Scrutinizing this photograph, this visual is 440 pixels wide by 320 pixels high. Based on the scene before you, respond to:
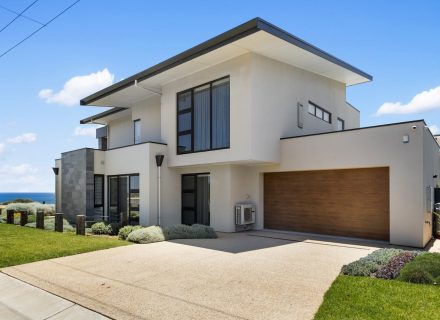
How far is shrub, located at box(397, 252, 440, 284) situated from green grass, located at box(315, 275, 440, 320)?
299mm

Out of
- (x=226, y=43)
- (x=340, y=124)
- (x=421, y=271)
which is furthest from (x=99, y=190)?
(x=421, y=271)

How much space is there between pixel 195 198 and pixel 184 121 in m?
3.32

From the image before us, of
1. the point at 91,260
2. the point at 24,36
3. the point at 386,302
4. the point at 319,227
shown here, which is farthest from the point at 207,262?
the point at 24,36

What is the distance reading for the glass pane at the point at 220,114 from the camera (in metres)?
12.3

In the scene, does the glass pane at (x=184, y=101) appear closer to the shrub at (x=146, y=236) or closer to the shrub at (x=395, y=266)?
the shrub at (x=146, y=236)

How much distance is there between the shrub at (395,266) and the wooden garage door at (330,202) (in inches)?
128

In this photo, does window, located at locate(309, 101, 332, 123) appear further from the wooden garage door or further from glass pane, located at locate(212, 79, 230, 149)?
glass pane, located at locate(212, 79, 230, 149)

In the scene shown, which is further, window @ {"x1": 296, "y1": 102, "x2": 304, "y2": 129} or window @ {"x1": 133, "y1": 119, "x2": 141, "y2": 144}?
window @ {"x1": 133, "y1": 119, "x2": 141, "y2": 144}

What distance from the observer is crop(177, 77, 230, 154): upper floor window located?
12469mm

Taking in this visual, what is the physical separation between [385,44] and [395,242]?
6478 millimetres

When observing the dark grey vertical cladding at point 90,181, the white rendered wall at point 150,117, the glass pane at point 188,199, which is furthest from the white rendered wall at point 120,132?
the glass pane at point 188,199

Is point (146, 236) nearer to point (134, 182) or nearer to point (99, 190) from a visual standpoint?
point (134, 182)

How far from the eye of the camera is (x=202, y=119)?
1330 cm

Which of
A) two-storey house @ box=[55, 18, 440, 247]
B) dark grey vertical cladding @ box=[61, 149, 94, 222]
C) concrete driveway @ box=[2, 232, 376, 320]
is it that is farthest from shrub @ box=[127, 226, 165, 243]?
dark grey vertical cladding @ box=[61, 149, 94, 222]
